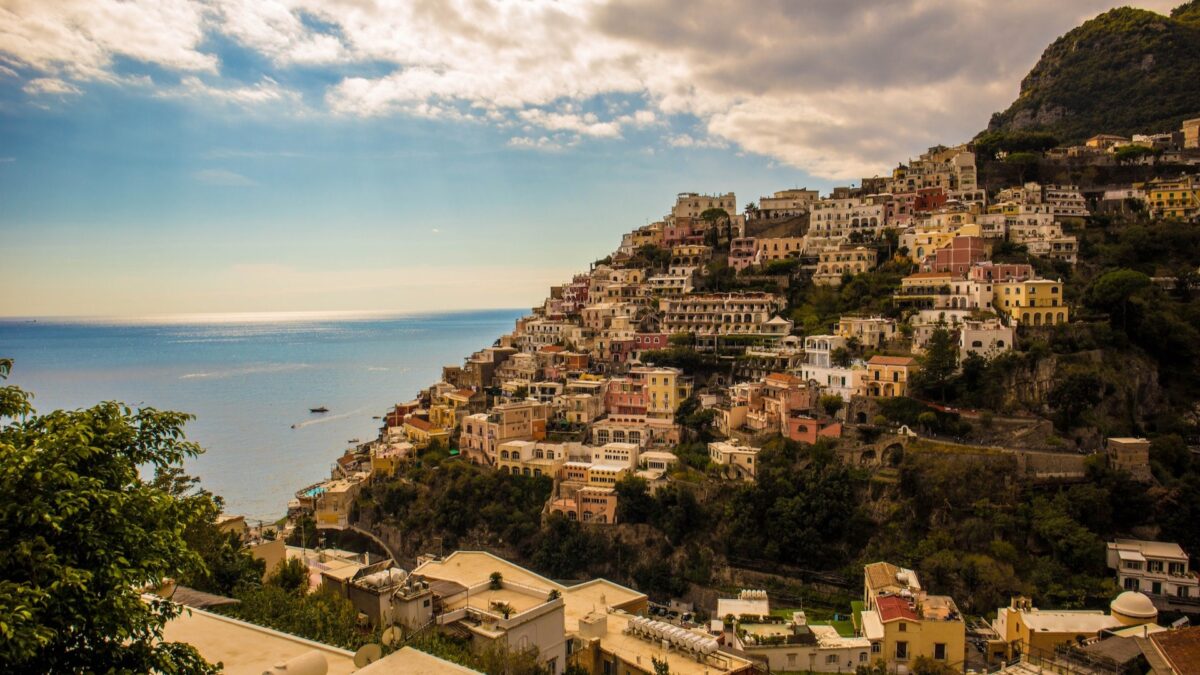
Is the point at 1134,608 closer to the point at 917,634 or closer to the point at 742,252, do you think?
the point at 917,634

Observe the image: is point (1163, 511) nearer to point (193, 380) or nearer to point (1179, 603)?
point (1179, 603)

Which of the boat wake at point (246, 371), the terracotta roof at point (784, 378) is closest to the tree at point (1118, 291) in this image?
the terracotta roof at point (784, 378)

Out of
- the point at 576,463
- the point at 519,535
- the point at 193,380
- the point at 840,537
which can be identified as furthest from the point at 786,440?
the point at 193,380

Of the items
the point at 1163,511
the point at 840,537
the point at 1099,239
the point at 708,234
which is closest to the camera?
the point at 1163,511

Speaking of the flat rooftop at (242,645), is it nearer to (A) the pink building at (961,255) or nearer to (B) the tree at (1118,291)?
(B) the tree at (1118,291)

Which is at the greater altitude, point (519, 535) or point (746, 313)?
point (746, 313)

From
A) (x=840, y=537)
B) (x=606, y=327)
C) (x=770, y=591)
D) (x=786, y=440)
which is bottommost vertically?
(x=770, y=591)
